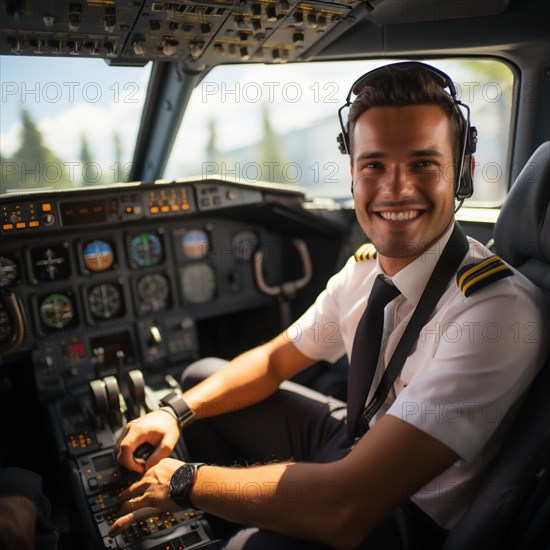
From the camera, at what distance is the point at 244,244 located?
2.88 meters

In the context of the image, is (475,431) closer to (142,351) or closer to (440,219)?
(440,219)

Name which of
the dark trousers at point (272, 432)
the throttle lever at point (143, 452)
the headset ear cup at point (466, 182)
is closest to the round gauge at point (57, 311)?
the dark trousers at point (272, 432)

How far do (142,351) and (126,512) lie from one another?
4.10 ft

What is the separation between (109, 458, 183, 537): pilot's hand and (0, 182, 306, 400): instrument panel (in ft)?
2.77

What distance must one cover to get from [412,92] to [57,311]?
76.4 inches

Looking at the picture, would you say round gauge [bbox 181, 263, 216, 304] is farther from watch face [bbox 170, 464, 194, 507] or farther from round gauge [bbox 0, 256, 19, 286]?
watch face [bbox 170, 464, 194, 507]

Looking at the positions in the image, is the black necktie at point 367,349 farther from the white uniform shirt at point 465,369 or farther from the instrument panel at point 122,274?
the instrument panel at point 122,274

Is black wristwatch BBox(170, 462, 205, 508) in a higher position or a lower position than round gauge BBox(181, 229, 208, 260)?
lower

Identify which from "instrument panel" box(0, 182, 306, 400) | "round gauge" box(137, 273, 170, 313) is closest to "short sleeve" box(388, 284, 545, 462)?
"instrument panel" box(0, 182, 306, 400)

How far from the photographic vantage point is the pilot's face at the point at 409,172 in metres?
1.19

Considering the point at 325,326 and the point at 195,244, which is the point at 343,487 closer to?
the point at 325,326

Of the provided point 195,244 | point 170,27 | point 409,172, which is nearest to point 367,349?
point 409,172

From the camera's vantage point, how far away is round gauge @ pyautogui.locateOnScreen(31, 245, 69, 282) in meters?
2.33

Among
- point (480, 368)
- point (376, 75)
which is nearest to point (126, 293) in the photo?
point (376, 75)
